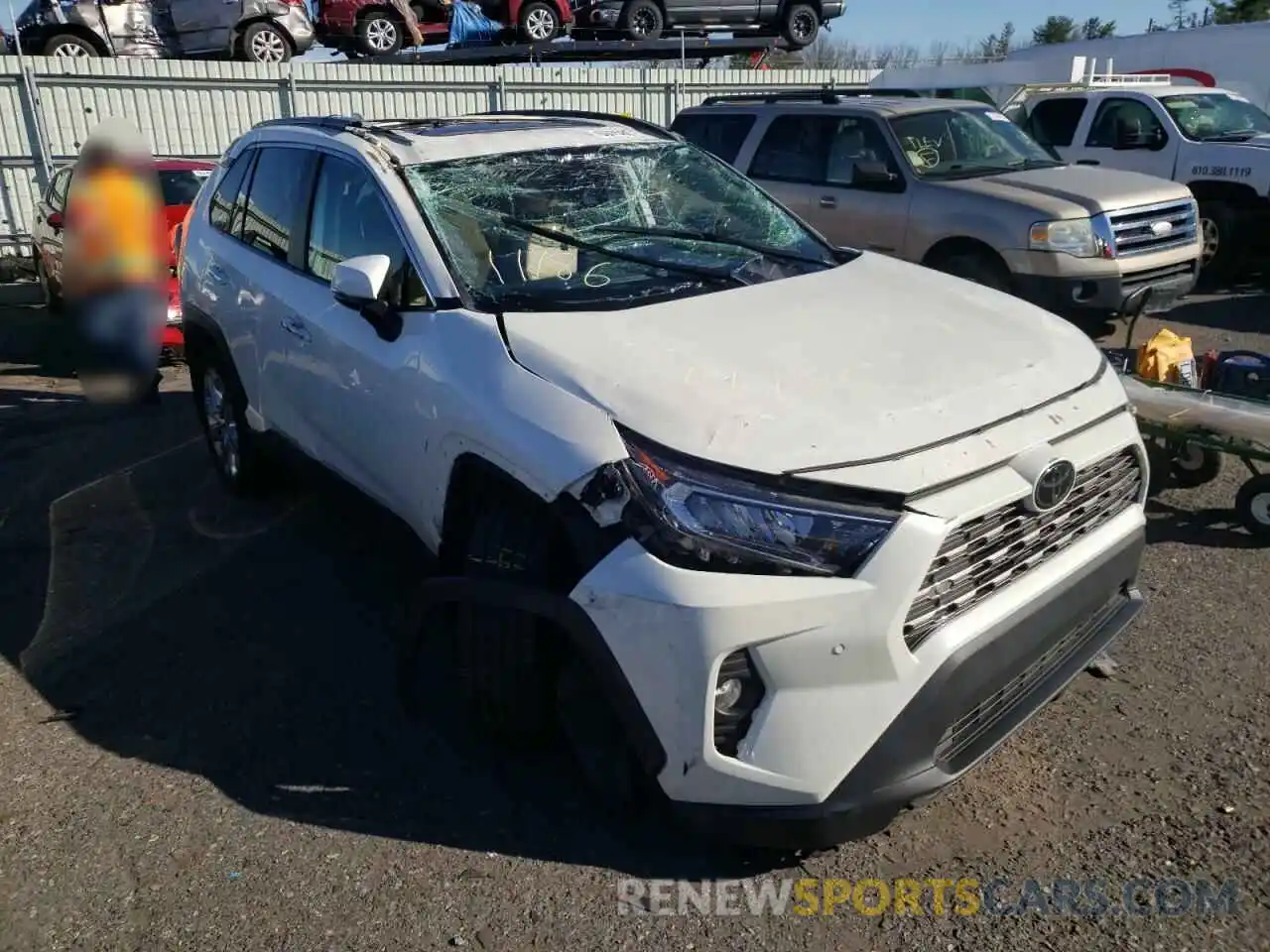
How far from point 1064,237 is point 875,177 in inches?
58.2

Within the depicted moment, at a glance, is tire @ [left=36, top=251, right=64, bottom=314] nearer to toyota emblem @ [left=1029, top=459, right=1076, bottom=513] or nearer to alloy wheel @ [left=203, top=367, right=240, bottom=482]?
alloy wheel @ [left=203, top=367, right=240, bottom=482]

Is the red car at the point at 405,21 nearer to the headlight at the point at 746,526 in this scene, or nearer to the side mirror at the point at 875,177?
the side mirror at the point at 875,177

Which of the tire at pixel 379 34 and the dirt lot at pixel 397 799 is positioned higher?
the tire at pixel 379 34

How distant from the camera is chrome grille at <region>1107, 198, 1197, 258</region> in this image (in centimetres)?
756

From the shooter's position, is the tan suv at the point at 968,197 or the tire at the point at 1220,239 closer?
the tan suv at the point at 968,197

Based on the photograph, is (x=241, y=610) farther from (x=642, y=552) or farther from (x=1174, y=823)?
(x=1174, y=823)

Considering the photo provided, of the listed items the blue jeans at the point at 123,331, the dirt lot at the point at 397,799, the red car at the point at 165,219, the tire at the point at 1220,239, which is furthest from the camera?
the tire at the point at 1220,239

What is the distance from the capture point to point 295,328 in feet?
13.5

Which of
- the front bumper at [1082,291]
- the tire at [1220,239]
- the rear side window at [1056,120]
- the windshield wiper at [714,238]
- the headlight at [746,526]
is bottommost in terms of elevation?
the tire at [1220,239]

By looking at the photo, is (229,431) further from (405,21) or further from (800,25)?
(800,25)

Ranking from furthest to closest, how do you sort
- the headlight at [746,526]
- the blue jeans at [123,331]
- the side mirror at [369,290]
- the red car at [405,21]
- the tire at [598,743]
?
the red car at [405,21], the blue jeans at [123,331], the side mirror at [369,290], the tire at [598,743], the headlight at [746,526]

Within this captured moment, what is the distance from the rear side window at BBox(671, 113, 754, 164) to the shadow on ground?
17.8 feet

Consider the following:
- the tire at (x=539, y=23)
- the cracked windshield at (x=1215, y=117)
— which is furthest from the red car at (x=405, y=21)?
the cracked windshield at (x=1215, y=117)

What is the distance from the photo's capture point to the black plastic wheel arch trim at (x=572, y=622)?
97.1 inches
